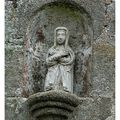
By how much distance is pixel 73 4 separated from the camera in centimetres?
1317

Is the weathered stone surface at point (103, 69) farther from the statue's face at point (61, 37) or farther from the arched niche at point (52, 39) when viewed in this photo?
the statue's face at point (61, 37)

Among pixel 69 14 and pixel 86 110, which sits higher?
pixel 69 14

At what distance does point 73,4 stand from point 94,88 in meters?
1.08

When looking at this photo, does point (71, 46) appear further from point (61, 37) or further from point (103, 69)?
point (103, 69)

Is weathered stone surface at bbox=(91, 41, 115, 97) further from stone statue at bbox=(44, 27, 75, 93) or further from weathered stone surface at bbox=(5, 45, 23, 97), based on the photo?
weathered stone surface at bbox=(5, 45, 23, 97)

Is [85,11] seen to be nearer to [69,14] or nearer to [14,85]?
[69,14]

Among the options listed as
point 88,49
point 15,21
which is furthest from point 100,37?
point 15,21

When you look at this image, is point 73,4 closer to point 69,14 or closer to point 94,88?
point 69,14

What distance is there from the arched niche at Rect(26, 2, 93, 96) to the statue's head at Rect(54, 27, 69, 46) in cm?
13

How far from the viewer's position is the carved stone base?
41.1ft

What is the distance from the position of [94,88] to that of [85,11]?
3.15 ft

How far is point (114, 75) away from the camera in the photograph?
42.2ft

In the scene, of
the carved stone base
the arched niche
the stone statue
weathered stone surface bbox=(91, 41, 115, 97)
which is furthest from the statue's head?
the carved stone base

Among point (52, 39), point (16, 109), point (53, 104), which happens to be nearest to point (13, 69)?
point (16, 109)
